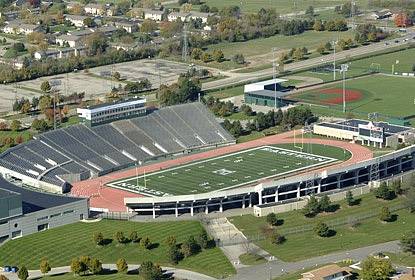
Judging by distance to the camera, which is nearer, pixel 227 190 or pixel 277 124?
pixel 227 190

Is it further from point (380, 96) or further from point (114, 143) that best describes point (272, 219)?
point (380, 96)

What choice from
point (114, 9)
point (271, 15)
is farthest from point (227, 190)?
point (114, 9)

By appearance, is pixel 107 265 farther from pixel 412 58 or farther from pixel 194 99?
pixel 412 58

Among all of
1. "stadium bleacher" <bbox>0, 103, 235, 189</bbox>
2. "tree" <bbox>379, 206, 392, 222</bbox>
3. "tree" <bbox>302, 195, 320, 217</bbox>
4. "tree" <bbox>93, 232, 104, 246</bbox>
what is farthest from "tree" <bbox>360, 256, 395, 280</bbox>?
"stadium bleacher" <bbox>0, 103, 235, 189</bbox>

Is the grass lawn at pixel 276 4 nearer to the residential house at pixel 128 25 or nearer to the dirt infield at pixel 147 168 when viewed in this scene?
the residential house at pixel 128 25

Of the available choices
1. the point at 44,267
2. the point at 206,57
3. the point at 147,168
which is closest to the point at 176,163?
the point at 147,168

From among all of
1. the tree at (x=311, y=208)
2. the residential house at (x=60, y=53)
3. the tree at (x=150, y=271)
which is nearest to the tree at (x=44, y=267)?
the tree at (x=150, y=271)

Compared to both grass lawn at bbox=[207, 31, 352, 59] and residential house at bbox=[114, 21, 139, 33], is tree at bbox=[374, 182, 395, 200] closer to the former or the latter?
grass lawn at bbox=[207, 31, 352, 59]
